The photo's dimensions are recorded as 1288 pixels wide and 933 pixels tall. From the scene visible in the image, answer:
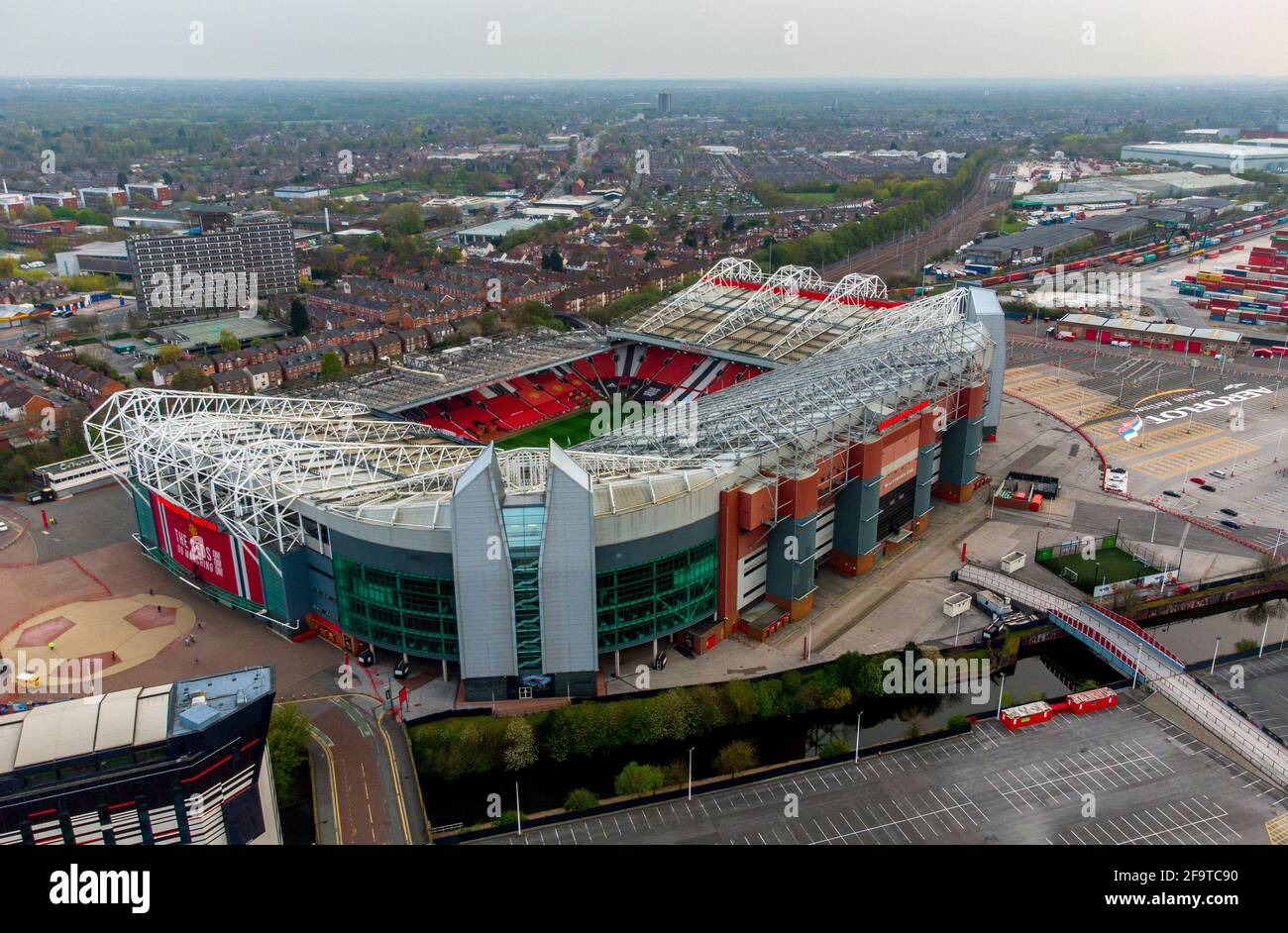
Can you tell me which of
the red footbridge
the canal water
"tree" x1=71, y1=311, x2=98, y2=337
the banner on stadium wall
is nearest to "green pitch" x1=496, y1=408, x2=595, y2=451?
the banner on stadium wall

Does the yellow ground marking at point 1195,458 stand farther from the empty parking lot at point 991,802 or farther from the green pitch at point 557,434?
the green pitch at point 557,434

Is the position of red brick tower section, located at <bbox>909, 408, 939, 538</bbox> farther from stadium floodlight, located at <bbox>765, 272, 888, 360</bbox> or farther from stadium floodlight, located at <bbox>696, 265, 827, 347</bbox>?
stadium floodlight, located at <bbox>696, 265, 827, 347</bbox>

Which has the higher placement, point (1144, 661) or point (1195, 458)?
point (1195, 458)

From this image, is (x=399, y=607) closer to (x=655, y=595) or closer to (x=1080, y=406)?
(x=655, y=595)

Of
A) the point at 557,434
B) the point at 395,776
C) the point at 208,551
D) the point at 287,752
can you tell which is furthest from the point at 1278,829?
the point at 557,434

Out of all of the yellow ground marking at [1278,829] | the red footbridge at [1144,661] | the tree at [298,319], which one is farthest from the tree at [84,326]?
the yellow ground marking at [1278,829]
